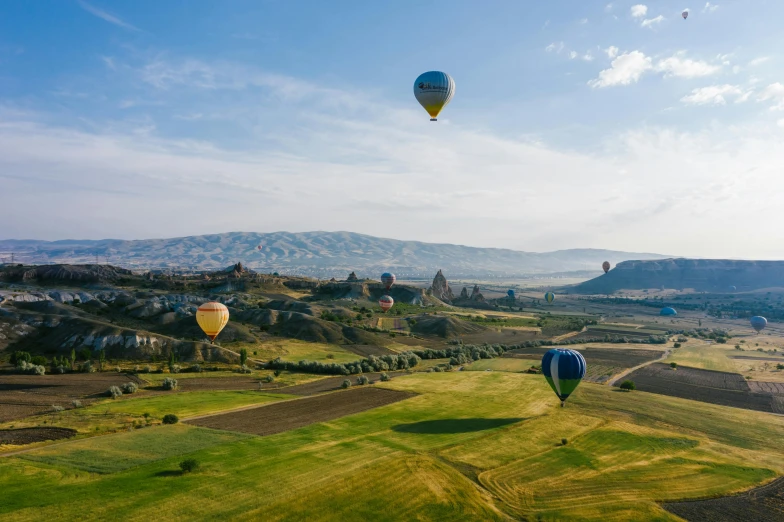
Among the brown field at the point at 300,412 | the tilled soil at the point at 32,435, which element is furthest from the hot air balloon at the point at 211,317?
the tilled soil at the point at 32,435

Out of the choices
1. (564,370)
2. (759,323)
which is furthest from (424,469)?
(759,323)

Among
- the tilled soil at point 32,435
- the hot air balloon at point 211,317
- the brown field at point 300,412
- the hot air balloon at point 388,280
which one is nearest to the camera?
the tilled soil at point 32,435

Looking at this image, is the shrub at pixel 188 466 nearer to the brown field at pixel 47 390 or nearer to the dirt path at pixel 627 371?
the brown field at pixel 47 390

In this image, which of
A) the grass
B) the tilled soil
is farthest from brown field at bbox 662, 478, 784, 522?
the tilled soil

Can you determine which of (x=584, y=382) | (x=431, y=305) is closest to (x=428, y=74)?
(x=584, y=382)

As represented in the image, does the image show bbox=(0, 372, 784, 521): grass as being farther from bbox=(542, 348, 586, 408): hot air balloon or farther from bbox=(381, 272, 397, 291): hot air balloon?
bbox=(381, 272, 397, 291): hot air balloon

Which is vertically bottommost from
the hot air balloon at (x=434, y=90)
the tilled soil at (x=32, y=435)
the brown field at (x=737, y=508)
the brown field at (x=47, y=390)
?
the brown field at (x=47, y=390)

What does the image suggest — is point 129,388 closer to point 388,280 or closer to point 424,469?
point 424,469

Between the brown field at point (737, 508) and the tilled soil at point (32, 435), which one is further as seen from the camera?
the tilled soil at point (32, 435)
